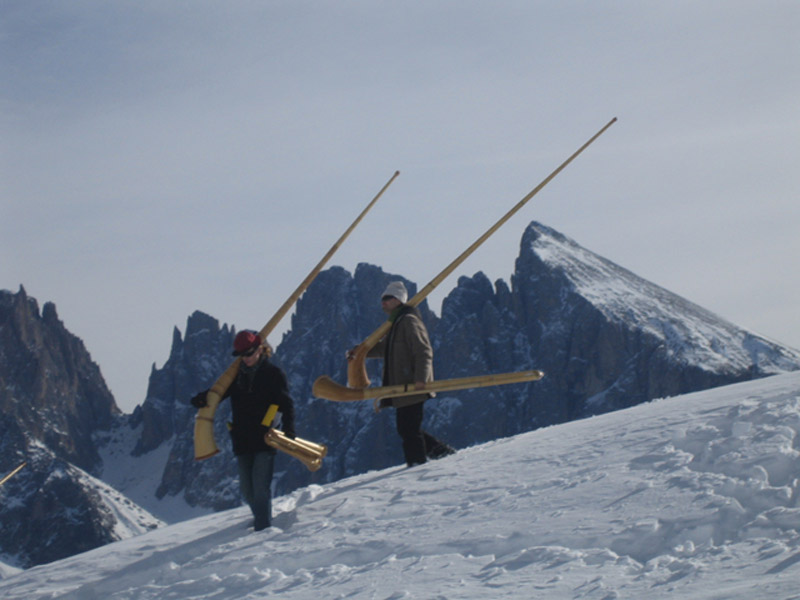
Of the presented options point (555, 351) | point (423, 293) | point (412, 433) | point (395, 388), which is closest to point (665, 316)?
point (555, 351)

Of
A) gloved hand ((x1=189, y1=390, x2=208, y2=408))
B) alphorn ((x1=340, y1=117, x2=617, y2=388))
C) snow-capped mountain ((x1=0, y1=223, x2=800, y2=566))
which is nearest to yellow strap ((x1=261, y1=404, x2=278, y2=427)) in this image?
gloved hand ((x1=189, y1=390, x2=208, y2=408))

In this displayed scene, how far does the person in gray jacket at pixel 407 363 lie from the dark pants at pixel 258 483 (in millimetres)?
1804

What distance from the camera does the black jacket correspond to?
9.59m

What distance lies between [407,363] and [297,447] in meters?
1.85

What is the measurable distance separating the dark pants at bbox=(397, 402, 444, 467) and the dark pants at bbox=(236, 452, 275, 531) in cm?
192

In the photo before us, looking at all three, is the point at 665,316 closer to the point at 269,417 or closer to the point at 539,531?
the point at 269,417

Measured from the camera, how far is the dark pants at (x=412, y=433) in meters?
11.2

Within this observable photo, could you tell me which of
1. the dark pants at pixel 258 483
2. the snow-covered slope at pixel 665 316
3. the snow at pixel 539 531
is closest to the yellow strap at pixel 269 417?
the dark pants at pixel 258 483

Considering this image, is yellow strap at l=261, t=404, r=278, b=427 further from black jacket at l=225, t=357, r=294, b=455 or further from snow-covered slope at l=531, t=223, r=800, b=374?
snow-covered slope at l=531, t=223, r=800, b=374

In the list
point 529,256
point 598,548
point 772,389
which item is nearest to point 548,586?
point 598,548

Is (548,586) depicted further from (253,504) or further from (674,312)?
(674,312)

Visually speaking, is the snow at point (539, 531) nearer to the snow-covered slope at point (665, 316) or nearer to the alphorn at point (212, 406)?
the alphorn at point (212, 406)

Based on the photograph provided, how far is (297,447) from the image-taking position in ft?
31.8

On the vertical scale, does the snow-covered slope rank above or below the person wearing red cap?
above
